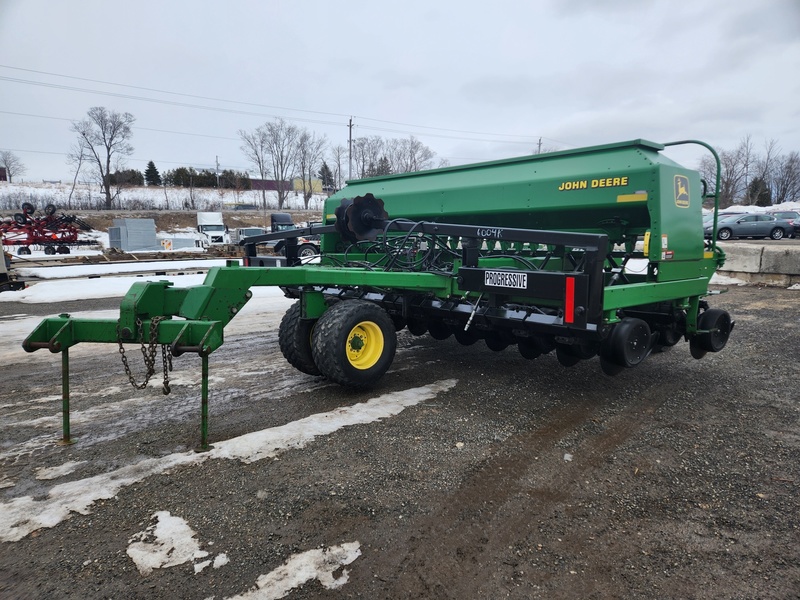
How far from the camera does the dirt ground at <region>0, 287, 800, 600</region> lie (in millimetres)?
2367

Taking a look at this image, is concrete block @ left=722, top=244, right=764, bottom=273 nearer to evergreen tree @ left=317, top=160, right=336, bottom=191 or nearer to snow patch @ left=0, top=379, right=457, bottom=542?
snow patch @ left=0, top=379, right=457, bottom=542

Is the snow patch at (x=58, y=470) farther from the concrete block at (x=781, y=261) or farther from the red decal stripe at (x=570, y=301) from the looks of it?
the concrete block at (x=781, y=261)

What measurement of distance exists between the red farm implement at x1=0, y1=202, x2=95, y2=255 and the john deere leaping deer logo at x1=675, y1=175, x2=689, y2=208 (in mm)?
27881

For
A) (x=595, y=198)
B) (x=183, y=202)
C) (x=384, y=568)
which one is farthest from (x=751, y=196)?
(x=384, y=568)

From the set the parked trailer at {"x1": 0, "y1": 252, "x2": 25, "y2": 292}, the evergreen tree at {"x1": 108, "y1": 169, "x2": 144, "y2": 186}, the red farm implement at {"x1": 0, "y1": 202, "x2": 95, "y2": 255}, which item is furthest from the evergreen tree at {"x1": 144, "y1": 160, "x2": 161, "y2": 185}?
the parked trailer at {"x1": 0, "y1": 252, "x2": 25, "y2": 292}

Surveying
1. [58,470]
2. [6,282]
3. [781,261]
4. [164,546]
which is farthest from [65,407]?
[781,261]

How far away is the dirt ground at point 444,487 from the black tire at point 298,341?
21 cm

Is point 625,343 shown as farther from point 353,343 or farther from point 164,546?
point 164,546

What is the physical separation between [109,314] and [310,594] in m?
8.49

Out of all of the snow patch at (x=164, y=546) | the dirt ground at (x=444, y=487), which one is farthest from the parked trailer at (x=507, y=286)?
the snow patch at (x=164, y=546)

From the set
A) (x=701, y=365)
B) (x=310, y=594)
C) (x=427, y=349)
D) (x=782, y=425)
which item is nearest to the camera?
(x=310, y=594)

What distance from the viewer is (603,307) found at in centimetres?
391

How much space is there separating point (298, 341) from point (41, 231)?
2723cm

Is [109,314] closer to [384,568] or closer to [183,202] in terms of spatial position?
[384,568]
